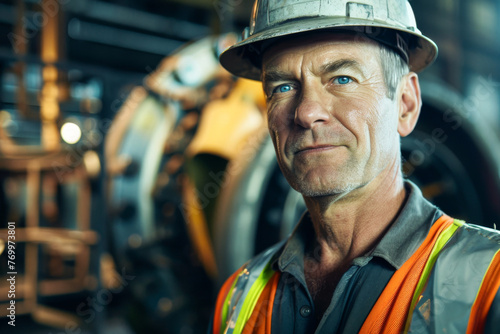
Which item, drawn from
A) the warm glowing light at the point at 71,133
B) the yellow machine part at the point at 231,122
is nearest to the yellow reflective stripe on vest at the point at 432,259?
the yellow machine part at the point at 231,122

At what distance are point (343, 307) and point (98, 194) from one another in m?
2.69

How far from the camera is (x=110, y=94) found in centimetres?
375

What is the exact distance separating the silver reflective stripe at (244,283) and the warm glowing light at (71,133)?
2.53 metres

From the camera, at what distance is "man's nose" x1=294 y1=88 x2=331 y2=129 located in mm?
1230

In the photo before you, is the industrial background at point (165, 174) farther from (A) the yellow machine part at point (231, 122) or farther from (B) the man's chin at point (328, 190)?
(B) the man's chin at point (328, 190)

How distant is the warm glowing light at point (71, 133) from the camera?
3693 mm

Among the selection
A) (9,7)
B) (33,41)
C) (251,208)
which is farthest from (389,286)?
(9,7)

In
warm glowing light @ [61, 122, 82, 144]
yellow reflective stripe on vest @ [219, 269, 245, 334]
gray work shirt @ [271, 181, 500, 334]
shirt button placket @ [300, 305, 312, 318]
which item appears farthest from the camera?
warm glowing light @ [61, 122, 82, 144]

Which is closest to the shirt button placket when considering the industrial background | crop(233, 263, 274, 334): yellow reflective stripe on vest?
crop(233, 263, 274, 334): yellow reflective stripe on vest

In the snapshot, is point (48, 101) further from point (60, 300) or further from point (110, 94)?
point (60, 300)

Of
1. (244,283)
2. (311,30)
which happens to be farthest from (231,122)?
(311,30)

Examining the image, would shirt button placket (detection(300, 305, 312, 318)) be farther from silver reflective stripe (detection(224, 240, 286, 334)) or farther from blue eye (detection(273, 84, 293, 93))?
blue eye (detection(273, 84, 293, 93))

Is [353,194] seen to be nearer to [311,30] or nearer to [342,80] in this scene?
[342,80]

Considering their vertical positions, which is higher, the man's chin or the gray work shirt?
the man's chin
